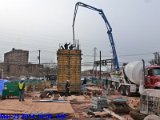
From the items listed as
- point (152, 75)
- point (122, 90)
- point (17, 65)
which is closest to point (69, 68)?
point (122, 90)

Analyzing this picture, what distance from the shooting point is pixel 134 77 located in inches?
1289

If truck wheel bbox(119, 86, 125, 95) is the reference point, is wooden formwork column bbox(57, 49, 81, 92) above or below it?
above

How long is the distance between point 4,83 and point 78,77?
26.6 ft

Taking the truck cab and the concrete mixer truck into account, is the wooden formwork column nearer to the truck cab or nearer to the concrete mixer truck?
the concrete mixer truck

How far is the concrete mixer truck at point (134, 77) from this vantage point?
27.5 m

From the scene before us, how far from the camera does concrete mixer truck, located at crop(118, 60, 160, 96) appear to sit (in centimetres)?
2749

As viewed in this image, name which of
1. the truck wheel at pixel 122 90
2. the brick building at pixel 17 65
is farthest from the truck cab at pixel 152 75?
the brick building at pixel 17 65

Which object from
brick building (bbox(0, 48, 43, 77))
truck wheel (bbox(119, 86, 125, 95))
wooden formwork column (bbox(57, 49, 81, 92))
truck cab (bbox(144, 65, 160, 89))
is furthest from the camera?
brick building (bbox(0, 48, 43, 77))

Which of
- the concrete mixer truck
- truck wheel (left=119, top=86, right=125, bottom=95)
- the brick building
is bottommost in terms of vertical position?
truck wheel (left=119, top=86, right=125, bottom=95)

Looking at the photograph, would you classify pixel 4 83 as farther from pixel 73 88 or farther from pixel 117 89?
pixel 117 89

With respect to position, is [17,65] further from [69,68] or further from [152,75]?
[152,75]

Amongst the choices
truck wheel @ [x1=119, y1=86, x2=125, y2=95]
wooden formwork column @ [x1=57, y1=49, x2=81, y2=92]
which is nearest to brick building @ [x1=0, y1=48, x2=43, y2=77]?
truck wheel @ [x1=119, y1=86, x2=125, y2=95]

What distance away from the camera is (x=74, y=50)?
35.2 metres

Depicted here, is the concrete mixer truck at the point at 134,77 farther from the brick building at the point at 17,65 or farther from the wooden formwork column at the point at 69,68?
the brick building at the point at 17,65
